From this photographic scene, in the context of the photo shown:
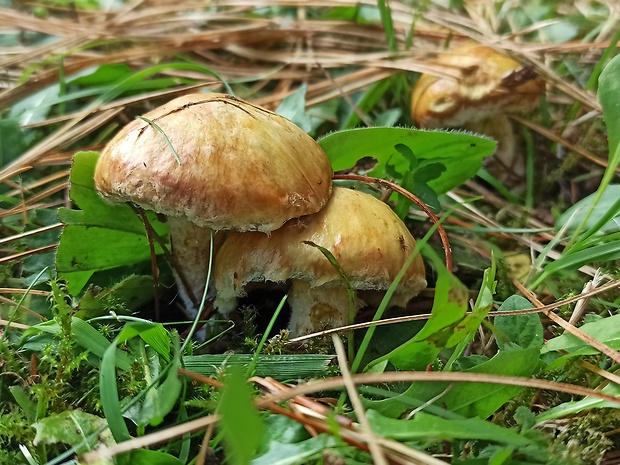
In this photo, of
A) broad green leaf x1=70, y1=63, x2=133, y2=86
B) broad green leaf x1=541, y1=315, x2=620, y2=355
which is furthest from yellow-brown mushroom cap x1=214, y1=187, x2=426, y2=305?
broad green leaf x1=70, y1=63, x2=133, y2=86

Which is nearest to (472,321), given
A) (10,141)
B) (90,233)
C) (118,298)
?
(118,298)

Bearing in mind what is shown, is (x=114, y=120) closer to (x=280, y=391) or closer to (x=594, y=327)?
(x=280, y=391)

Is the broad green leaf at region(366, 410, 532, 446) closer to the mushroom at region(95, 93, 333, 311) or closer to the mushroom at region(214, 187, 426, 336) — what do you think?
the mushroom at region(214, 187, 426, 336)

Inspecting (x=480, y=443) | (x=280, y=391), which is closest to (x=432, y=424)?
(x=480, y=443)

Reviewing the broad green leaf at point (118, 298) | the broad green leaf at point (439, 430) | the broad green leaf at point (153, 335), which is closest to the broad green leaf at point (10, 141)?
the broad green leaf at point (118, 298)

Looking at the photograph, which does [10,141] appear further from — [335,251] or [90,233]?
[335,251]

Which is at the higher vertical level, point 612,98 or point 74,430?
point 612,98

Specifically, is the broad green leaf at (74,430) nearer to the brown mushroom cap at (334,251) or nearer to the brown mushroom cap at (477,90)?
the brown mushroom cap at (334,251)
